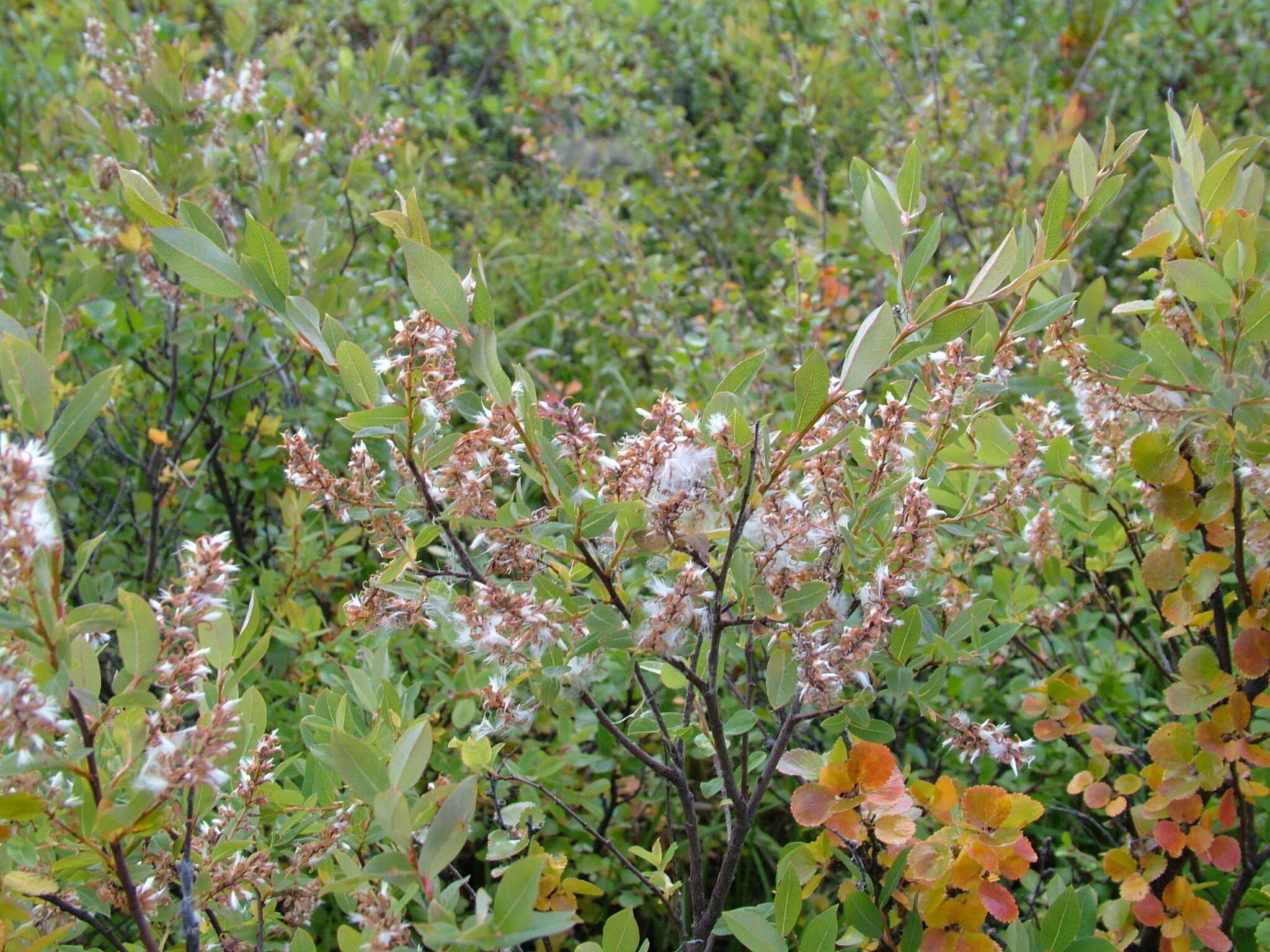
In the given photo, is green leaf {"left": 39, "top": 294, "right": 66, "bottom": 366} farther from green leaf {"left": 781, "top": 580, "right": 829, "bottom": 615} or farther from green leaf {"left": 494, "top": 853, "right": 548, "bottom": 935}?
green leaf {"left": 781, "top": 580, "right": 829, "bottom": 615}

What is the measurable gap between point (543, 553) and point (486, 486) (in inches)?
4.1

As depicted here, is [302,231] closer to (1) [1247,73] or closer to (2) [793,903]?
(2) [793,903]

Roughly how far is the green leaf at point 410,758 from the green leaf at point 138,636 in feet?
0.73

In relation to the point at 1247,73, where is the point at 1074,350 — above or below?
below

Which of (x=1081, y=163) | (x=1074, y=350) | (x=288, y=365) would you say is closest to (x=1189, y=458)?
(x=1074, y=350)

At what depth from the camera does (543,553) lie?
1.10 metres

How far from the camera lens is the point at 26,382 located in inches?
31.4

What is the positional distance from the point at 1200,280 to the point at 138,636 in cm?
105

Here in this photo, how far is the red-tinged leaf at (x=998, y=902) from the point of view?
104cm

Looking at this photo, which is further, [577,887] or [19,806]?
[577,887]

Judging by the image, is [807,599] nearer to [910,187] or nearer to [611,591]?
[611,591]

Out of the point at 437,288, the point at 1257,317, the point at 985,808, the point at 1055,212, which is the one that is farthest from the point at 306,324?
the point at 1257,317

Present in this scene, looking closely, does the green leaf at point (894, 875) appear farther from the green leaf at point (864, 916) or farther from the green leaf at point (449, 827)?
the green leaf at point (449, 827)

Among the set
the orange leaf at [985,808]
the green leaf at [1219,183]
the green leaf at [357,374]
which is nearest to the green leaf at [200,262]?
the green leaf at [357,374]
